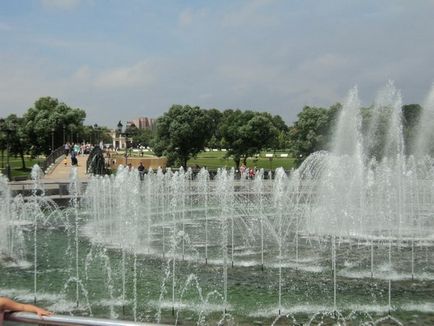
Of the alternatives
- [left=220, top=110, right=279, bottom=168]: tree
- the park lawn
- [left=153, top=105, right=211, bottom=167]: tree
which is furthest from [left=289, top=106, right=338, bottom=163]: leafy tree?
[left=153, top=105, right=211, bottom=167]: tree

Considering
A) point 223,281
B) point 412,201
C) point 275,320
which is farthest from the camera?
point 412,201

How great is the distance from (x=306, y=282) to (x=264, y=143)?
47.7 metres

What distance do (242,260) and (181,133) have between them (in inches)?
1654

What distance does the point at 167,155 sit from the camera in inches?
2199

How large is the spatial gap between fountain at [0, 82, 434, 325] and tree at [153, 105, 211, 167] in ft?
91.6

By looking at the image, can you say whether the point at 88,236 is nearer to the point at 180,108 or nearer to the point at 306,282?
the point at 306,282

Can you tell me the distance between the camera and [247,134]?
2259 inches

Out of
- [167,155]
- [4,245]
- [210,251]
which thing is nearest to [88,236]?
[4,245]

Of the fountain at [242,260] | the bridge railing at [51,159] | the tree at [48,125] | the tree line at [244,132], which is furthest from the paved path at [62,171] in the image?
the tree at [48,125]

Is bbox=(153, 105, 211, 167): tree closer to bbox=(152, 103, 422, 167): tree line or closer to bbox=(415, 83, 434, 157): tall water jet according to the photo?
bbox=(152, 103, 422, 167): tree line

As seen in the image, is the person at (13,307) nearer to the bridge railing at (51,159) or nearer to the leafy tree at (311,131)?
the bridge railing at (51,159)

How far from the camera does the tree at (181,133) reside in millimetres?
55969

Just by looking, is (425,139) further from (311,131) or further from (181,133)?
(181,133)

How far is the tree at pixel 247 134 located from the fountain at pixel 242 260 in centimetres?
2964
